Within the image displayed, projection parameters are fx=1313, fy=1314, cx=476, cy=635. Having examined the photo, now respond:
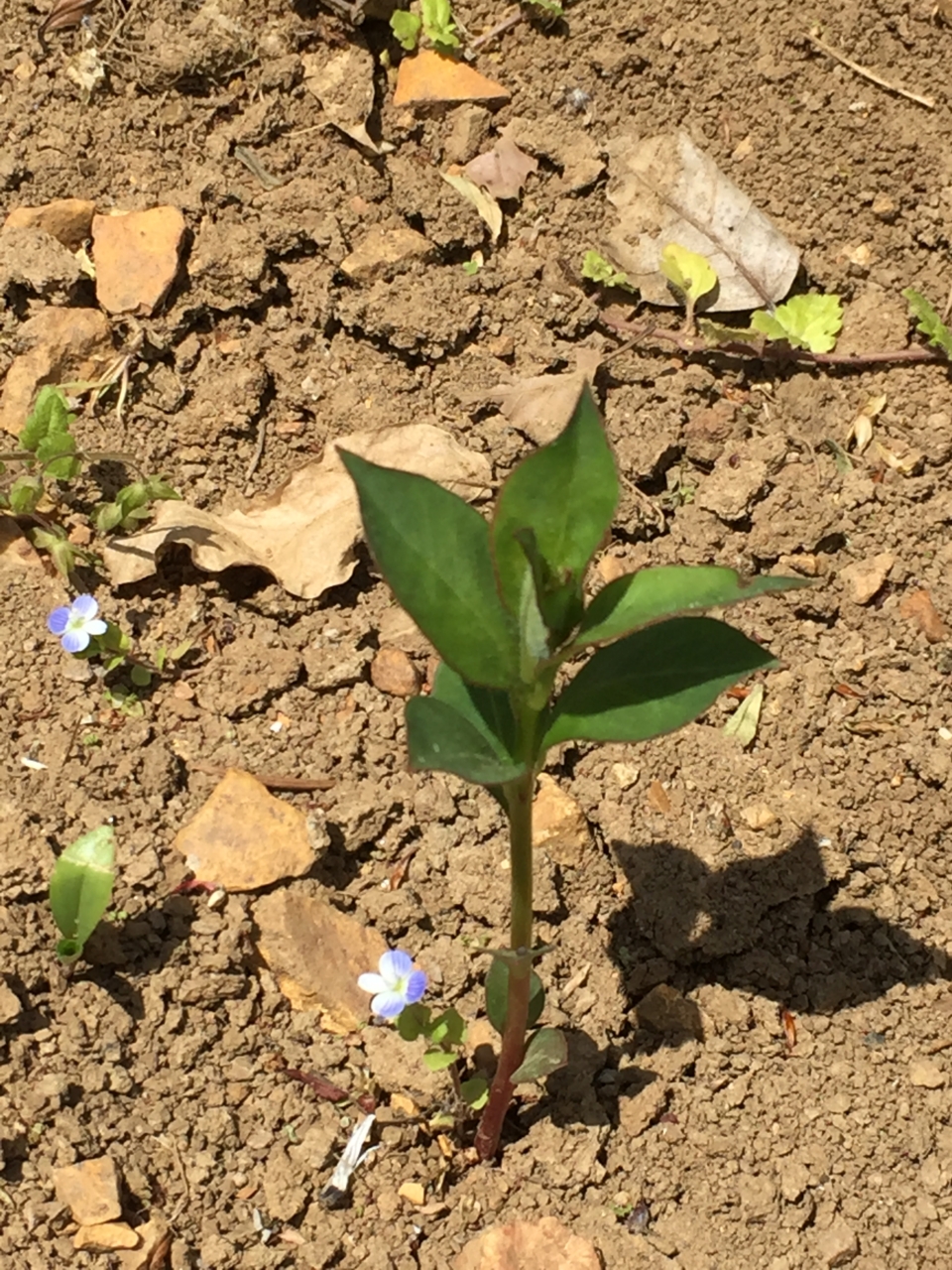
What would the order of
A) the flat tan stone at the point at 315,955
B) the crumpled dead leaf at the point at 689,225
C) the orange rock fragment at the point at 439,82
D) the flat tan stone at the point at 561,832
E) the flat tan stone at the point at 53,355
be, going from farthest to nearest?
the orange rock fragment at the point at 439,82, the crumpled dead leaf at the point at 689,225, the flat tan stone at the point at 53,355, the flat tan stone at the point at 561,832, the flat tan stone at the point at 315,955

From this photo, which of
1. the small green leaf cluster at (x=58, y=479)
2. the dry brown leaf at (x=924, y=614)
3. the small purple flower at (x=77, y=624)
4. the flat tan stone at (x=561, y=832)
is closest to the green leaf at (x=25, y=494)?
the small green leaf cluster at (x=58, y=479)

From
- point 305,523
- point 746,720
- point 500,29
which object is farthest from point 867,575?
point 500,29

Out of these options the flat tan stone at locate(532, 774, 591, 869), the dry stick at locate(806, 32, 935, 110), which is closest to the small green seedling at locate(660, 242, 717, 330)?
the dry stick at locate(806, 32, 935, 110)

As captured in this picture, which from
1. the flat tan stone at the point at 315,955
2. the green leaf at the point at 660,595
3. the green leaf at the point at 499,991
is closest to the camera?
the green leaf at the point at 660,595

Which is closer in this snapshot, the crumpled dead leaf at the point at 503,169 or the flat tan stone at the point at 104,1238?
the flat tan stone at the point at 104,1238

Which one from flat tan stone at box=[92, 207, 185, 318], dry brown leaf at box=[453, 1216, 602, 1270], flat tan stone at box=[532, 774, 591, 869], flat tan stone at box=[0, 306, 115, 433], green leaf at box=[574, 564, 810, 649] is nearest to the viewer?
green leaf at box=[574, 564, 810, 649]

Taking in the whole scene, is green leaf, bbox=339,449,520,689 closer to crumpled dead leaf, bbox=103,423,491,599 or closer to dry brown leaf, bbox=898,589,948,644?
crumpled dead leaf, bbox=103,423,491,599

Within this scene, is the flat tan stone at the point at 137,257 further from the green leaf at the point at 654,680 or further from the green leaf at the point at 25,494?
the green leaf at the point at 654,680
